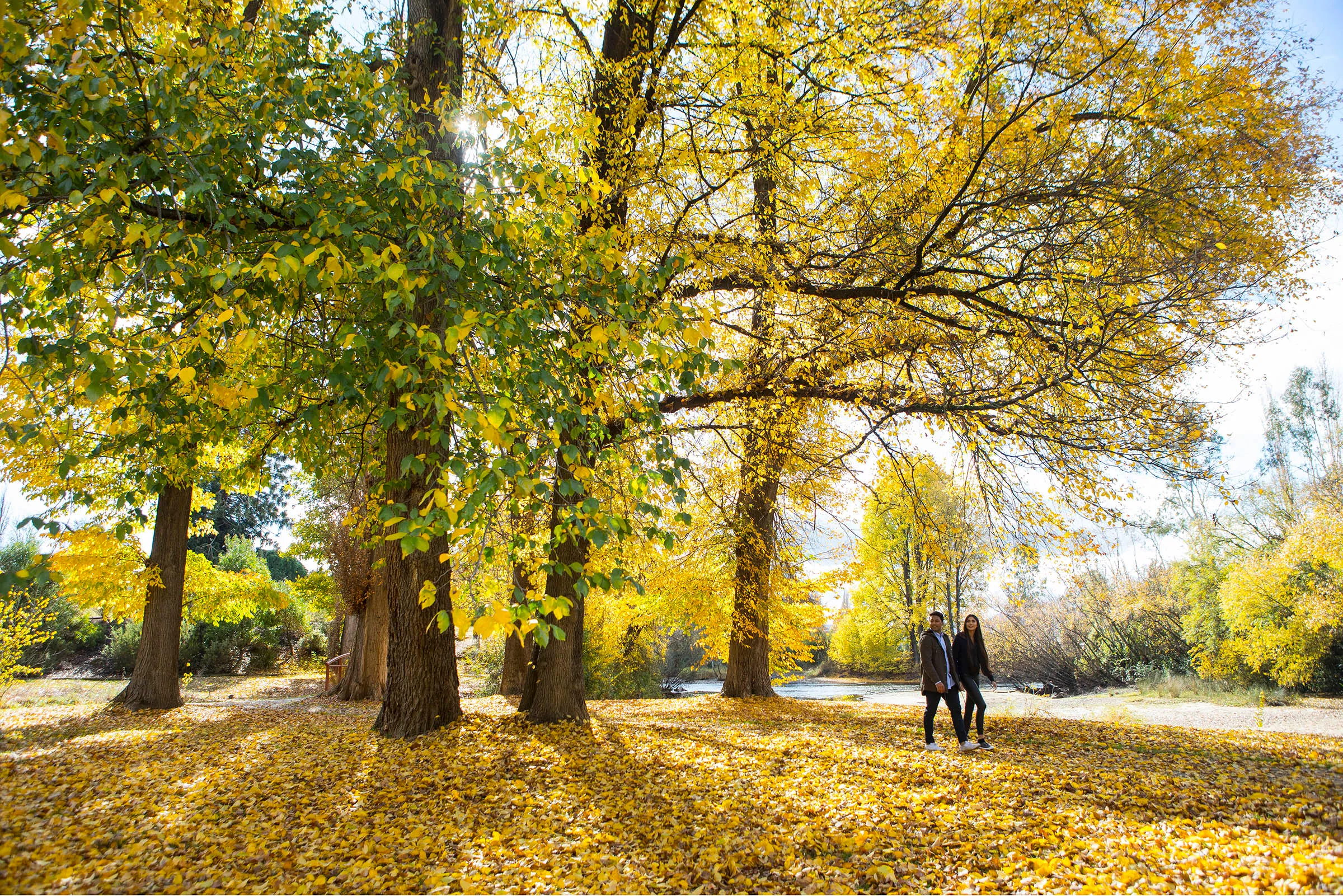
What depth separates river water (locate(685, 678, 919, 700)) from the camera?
2208 cm

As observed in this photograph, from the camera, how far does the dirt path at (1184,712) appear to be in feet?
37.6

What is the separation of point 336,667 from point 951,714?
60.6ft

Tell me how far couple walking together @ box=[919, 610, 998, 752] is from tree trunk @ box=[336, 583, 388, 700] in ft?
35.7

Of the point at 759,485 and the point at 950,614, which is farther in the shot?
the point at 950,614

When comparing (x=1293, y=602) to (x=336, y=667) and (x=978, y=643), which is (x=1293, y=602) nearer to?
(x=978, y=643)

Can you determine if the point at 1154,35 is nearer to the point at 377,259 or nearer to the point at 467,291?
the point at 467,291

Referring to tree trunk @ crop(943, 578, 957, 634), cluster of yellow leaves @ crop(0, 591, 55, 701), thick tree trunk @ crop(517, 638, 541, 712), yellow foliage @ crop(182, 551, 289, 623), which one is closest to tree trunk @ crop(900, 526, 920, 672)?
tree trunk @ crop(943, 578, 957, 634)

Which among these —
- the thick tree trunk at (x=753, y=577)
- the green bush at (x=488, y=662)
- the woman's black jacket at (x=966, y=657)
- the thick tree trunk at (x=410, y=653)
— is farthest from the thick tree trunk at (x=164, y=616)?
the woman's black jacket at (x=966, y=657)

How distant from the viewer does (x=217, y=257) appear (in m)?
4.81

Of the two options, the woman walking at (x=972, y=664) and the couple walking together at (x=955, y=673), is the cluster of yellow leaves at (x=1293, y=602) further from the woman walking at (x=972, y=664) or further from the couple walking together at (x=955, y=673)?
the couple walking together at (x=955, y=673)

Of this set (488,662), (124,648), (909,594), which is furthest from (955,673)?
(124,648)

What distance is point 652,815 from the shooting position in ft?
15.3

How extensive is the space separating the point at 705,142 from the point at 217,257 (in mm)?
5398

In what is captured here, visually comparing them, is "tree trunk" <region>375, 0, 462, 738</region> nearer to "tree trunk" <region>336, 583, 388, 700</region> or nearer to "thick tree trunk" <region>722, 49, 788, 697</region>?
"thick tree trunk" <region>722, 49, 788, 697</region>
